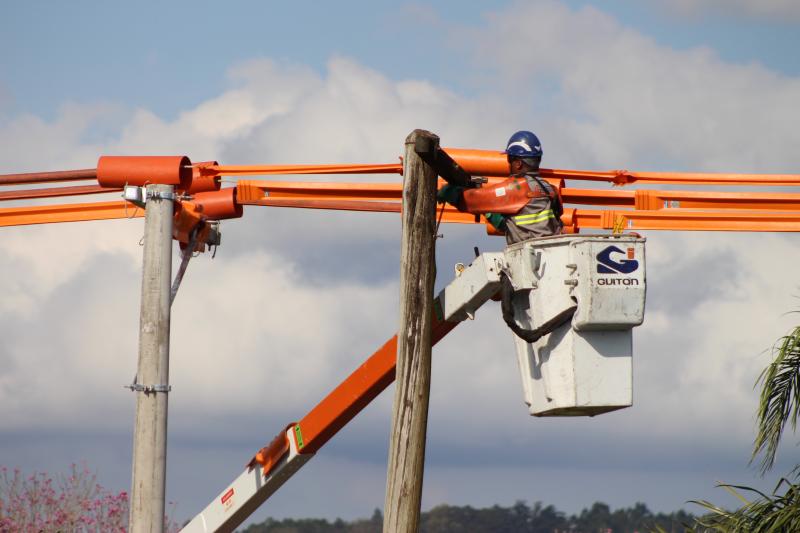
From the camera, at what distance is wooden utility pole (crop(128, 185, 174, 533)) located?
9.52m

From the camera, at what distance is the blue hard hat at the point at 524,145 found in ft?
30.7

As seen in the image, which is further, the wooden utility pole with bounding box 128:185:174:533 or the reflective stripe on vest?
the wooden utility pole with bounding box 128:185:174:533

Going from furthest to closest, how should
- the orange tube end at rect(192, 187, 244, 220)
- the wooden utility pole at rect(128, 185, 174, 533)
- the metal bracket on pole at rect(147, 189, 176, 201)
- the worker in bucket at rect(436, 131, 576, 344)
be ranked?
the orange tube end at rect(192, 187, 244, 220)
the metal bracket on pole at rect(147, 189, 176, 201)
the wooden utility pole at rect(128, 185, 174, 533)
the worker in bucket at rect(436, 131, 576, 344)

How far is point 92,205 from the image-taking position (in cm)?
1107

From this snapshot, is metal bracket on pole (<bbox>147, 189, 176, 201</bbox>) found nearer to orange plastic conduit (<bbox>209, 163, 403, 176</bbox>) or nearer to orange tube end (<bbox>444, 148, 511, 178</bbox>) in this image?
orange plastic conduit (<bbox>209, 163, 403, 176</bbox>)

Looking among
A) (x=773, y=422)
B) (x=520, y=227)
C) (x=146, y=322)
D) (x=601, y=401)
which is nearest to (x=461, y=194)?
(x=520, y=227)

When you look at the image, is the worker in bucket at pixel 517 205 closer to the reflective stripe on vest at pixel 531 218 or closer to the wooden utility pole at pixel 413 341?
the reflective stripe on vest at pixel 531 218

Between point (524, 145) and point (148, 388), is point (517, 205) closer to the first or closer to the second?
point (524, 145)

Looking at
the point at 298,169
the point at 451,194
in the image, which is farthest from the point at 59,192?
the point at 451,194

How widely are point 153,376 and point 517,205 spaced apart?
2.89 meters

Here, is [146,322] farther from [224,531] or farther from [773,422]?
[773,422]

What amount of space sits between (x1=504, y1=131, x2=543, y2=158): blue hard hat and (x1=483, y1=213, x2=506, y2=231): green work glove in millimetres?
500

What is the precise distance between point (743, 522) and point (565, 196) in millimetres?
3394

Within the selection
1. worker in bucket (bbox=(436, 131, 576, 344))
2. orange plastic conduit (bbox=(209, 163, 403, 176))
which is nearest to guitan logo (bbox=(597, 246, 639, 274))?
worker in bucket (bbox=(436, 131, 576, 344))
